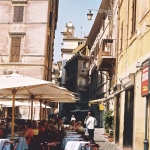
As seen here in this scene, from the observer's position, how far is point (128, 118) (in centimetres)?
1766

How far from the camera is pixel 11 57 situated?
36.1m

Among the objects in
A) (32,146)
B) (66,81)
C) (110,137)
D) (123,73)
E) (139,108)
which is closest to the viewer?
(32,146)

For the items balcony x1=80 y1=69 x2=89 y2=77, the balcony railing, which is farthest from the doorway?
balcony x1=80 y1=69 x2=89 y2=77

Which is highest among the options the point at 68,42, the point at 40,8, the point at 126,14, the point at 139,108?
the point at 68,42

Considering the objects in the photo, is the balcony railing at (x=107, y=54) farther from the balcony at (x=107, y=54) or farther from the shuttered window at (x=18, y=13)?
the shuttered window at (x=18, y=13)

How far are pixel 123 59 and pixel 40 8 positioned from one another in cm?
1908

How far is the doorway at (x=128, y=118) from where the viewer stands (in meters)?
17.1

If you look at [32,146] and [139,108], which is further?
[139,108]

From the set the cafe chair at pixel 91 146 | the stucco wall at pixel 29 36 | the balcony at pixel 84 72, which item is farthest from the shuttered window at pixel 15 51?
the balcony at pixel 84 72

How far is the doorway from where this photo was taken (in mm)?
17062

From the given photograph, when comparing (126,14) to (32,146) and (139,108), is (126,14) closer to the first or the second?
(139,108)

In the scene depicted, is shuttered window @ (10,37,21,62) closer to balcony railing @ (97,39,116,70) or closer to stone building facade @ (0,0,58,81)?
stone building facade @ (0,0,58,81)

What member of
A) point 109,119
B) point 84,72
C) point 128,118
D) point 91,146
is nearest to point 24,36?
point 109,119

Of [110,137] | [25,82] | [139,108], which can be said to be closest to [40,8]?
[110,137]
